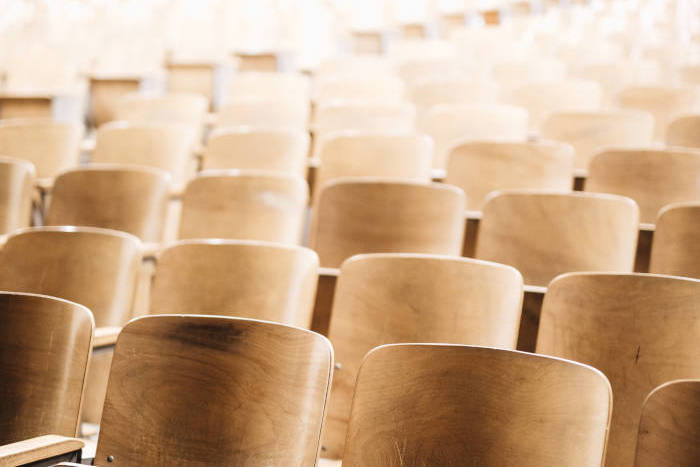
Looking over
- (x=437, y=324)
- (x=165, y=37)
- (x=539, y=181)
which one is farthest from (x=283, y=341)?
(x=165, y=37)

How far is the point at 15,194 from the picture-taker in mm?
865

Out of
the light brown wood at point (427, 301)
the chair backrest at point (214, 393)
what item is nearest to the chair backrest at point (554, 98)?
the light brown wood at point (427, 301)

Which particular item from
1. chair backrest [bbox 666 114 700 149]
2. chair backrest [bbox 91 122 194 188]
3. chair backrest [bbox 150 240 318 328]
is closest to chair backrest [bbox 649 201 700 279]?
chair backrest [bbox 150 240 318 328]

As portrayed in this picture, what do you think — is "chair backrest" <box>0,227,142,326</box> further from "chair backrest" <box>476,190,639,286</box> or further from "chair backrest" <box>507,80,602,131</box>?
"chair backrest" <box>507,80,602,131</box>

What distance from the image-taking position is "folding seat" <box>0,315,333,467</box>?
46 centimetres

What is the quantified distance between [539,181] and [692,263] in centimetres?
24

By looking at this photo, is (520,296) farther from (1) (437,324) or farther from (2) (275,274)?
(2) (275,274)

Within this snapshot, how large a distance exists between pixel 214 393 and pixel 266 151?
1.78ft

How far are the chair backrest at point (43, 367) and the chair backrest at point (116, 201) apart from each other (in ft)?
1.00

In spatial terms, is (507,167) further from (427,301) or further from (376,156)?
(427,301)

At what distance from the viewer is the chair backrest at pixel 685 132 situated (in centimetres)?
102

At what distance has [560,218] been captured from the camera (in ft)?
2.32

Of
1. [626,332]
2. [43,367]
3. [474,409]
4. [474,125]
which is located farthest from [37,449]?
[474,125]

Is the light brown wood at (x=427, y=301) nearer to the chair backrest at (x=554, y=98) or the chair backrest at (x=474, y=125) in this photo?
the chair backrest at (x=474, y=125)
